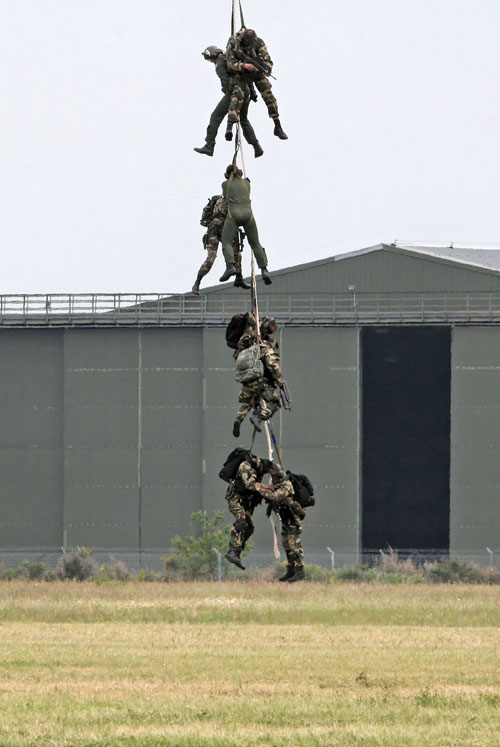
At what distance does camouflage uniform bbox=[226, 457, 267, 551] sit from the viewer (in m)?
19.8

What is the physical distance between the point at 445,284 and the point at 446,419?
8.84 metres

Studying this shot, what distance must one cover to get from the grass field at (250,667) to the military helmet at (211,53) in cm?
1211

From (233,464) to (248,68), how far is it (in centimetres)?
510

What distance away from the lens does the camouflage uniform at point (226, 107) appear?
20.1 metres

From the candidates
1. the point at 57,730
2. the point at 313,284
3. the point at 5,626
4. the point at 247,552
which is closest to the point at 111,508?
the point at 247,552

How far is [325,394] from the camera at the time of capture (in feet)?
277

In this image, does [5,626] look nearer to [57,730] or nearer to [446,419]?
[57,730]

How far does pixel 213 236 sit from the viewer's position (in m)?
20.6

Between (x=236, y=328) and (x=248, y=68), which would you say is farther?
(x=236, y=328)

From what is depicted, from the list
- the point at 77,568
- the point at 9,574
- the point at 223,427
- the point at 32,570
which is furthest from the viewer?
the point at 223,427

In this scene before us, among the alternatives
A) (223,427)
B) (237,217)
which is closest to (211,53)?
(237,217)

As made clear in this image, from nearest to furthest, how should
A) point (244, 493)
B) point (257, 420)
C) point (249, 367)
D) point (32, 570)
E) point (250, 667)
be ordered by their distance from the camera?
point (257, 420) < point (249, 367) < point (244, 493) < point (250, 667) < point (32, 570)

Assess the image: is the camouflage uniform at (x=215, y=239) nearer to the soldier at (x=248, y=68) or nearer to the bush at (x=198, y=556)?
the soldier at (x=248, y=68)

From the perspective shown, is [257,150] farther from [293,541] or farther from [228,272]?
[293,541]
